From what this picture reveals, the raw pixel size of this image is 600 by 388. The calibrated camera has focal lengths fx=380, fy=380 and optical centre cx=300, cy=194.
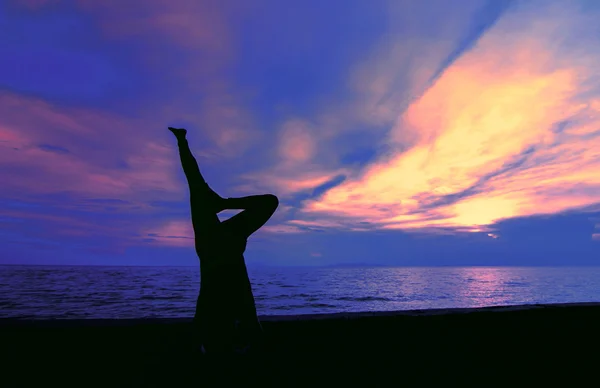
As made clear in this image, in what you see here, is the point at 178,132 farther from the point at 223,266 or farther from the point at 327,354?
the point at 327,354

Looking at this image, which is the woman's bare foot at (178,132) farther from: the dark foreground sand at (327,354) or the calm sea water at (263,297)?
the calm sea water at (263,297)

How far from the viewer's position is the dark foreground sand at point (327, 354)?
14.1ft

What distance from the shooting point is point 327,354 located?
543 centimetres

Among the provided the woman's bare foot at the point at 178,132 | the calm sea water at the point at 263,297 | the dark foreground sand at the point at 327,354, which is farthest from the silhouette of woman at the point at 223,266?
the calm sea water at the point at 263,297

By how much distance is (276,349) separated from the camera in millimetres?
5730

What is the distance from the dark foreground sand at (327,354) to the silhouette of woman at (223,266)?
407 millimetres

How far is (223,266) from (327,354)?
1953 millimetres

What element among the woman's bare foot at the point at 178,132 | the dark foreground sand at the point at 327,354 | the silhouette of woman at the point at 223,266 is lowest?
the dark foreground sand at the point at 327,354

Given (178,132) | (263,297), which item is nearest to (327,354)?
(178,132)

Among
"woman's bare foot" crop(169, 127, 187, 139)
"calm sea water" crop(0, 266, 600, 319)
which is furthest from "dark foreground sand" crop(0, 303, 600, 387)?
"calm sea water" crop(0, 266, 600, 319)

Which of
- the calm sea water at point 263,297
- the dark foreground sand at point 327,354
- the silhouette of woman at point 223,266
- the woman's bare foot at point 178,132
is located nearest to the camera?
the dark foreground sand at point 327,354

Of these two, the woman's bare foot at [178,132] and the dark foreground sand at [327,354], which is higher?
the woman's bare foot at [178,132]

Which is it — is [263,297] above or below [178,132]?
below

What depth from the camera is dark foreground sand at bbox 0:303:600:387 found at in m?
4.30
